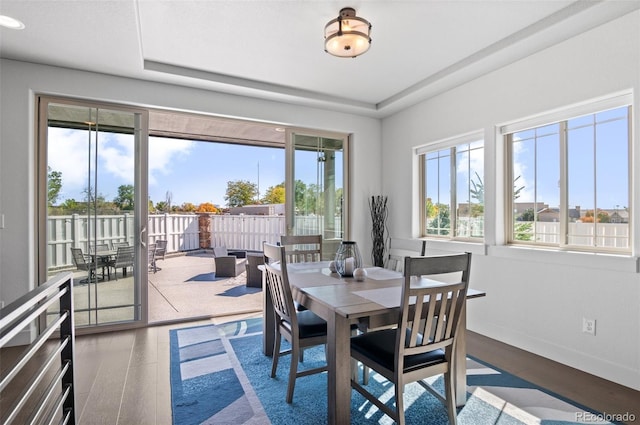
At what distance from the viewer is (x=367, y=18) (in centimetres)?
262

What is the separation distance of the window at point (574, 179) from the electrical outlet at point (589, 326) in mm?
557

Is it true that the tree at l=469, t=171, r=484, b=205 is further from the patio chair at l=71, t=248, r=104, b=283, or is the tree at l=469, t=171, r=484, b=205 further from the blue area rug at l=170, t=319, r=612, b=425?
the patio chair at l=71, t=248, r=104, b=283

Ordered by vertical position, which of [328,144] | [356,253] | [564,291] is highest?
[328,144]

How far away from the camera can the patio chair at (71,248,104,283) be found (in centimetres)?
344

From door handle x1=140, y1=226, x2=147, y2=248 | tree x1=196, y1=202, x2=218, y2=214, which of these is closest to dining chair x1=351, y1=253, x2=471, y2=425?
door handle x1=140, y1=226, x2=147, y2=248

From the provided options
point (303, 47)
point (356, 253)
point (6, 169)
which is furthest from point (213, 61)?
point (356, 253)

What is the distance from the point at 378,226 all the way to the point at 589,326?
8.69 feet

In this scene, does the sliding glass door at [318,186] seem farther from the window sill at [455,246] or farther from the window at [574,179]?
the window at [574,179]

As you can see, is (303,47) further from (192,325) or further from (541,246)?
(192,325)

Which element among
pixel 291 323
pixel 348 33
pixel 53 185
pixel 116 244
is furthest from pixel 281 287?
pixel 53 185

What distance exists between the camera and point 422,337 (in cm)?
184

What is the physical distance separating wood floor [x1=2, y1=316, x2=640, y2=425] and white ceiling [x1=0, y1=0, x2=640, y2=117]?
2.57 meters

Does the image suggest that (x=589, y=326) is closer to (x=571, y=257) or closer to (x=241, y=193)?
(x=571, y=257)

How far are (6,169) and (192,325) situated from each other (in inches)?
88.1
